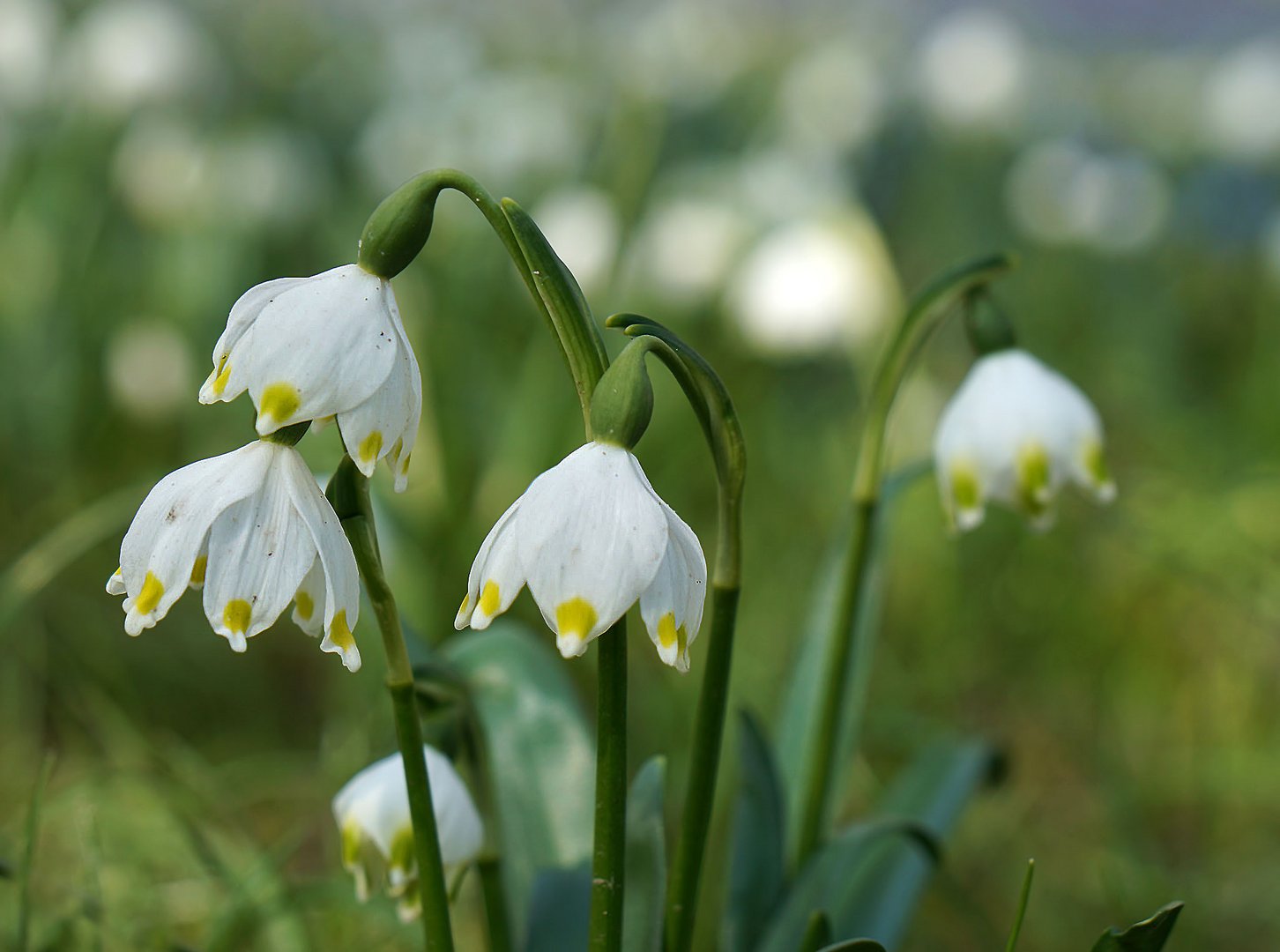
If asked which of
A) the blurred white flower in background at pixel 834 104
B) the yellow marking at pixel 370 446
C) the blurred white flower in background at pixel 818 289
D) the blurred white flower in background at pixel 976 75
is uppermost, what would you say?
the blurred white flower in background at pixel 976 75

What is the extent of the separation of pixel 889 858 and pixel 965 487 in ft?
1.27

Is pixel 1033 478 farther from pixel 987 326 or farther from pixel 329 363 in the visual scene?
pixel 329 363

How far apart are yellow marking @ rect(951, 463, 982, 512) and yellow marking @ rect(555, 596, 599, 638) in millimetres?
463

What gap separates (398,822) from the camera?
0.90m

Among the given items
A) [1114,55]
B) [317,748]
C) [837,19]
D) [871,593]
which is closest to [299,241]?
[317,748]

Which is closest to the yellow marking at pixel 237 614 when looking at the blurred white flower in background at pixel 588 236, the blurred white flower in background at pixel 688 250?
the blurred white flower in background at pixel 588 236

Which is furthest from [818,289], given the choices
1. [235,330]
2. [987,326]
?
[235,330]

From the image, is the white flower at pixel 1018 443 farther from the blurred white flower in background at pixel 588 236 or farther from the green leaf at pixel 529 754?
the blurred white flower in background at pixel 588 236

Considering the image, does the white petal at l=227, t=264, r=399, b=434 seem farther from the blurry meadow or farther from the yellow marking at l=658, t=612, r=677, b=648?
the blurry meadow

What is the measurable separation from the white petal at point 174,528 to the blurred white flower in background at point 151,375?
1.91m

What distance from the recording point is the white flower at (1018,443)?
1.03 metres

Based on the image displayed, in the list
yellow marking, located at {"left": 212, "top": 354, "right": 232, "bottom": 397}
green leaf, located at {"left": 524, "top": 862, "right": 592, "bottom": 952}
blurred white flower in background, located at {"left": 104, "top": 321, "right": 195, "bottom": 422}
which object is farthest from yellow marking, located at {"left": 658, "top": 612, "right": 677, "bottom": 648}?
blurred white flower in background, located at {"left": 104, "top": 321, "right": 195, "bottom": 422}

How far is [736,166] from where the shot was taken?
3287 millimetres

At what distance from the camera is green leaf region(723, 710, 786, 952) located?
1.08 meters
